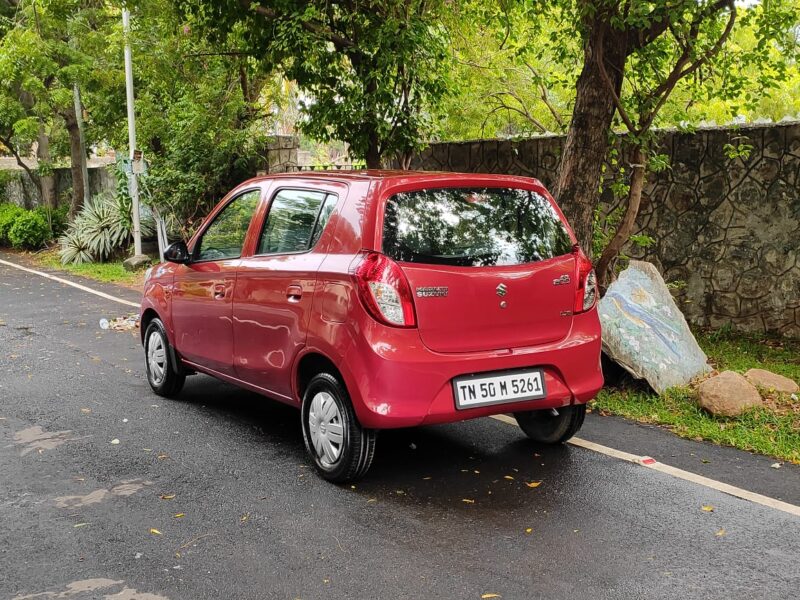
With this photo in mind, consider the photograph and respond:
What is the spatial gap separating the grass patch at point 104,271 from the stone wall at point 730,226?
907 centimetres

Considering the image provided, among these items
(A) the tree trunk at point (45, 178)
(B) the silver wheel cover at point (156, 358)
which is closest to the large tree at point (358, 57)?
(B) the silver wheel cover at point (156, 358)

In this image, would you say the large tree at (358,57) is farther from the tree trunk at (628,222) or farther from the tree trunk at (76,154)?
the tree trunk at (76,154)

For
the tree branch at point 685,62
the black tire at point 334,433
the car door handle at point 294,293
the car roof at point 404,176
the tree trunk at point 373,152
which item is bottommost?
the black tire at point 334,433

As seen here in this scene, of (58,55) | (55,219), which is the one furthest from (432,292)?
(55,219)

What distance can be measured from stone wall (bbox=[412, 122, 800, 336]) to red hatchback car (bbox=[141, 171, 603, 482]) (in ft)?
14.1

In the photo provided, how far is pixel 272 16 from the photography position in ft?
32.7

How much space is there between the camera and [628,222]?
823cm

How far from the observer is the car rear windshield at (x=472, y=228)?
15.6 ft

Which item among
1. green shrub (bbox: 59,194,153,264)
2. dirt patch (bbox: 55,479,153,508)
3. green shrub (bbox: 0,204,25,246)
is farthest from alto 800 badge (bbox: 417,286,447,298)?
green shrub (bbox: 0,204,25,246)

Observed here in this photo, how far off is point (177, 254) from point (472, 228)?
2.52 meters

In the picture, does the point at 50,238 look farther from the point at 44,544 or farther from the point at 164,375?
the point at 44,544

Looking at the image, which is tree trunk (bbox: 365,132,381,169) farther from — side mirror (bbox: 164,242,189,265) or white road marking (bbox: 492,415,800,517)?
white road marking (bbox: 492,415,800,517)

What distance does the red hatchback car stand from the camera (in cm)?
461

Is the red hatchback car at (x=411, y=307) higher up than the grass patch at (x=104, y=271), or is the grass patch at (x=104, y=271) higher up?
the red hatchback car at (x=411, y=307)
